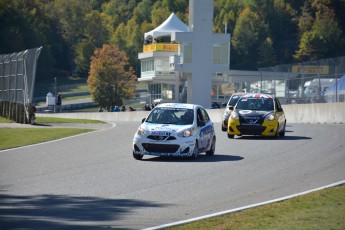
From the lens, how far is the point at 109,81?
12056cm

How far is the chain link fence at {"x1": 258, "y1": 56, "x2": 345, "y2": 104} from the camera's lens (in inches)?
1721

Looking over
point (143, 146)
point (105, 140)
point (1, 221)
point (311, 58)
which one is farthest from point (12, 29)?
point (1, 221)

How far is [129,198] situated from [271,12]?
15046 centimetres

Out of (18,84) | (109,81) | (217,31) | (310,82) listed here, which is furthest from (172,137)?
(217,31)

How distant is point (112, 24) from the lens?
188 metres

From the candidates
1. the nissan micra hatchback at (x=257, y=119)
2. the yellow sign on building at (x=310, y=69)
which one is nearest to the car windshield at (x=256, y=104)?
the nissan micra hatchback at (x=257, y=119)

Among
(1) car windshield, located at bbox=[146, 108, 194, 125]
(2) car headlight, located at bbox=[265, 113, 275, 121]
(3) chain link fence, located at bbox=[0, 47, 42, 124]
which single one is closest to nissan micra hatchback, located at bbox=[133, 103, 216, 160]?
(1) car windshield, located at bbox=[146, 108, 194, 125]

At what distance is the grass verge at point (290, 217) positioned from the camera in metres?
10.6

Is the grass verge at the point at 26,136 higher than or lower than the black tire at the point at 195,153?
lower

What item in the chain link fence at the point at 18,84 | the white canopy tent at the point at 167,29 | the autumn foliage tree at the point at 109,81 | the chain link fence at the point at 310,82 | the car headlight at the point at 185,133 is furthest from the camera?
the autumn foliage tree at the point at 109,81

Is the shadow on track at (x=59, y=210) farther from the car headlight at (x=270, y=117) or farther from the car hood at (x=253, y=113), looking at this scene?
the car headlight at (x=270, y=117)

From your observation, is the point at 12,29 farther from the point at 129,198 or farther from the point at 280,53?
the point at 129,198

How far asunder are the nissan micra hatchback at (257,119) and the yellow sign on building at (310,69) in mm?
15473

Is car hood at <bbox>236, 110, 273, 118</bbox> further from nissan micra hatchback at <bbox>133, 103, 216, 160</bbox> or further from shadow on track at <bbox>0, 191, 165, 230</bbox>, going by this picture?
shadow on track at <bbox>0, 191, 165, 230</bbox>
